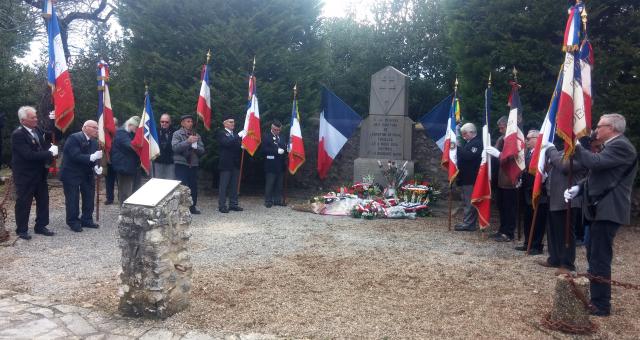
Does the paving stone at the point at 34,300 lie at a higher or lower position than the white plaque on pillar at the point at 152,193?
lower

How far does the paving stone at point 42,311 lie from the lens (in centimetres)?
427

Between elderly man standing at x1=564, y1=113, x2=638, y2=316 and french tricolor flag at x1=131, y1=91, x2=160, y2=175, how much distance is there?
21.8ft

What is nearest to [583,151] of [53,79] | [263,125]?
[53,79]

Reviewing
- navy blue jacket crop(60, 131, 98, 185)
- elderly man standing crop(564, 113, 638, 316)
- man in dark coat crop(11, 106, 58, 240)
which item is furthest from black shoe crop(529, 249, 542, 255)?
man in dark coat crop(11, 106, 58, 240)

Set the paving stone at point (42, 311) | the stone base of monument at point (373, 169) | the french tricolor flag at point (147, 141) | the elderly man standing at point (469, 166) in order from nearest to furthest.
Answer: the paving stone at point (42, 311) → the elderly man standing at point (469, 166) → the french tricolor flag at point (147, 141) → the stone base of monument at point (373, 169)

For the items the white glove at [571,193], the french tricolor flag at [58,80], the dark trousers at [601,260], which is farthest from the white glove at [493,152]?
the french tricolor flag at [58,80]

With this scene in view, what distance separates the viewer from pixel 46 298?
185 inches

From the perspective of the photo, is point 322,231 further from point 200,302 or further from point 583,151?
point 583,151

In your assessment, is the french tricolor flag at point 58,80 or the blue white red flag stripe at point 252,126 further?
the blue white red flag stripe at point 252,126

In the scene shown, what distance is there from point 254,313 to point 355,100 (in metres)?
14.6

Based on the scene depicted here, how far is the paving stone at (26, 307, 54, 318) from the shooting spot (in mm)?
Answer: 4266

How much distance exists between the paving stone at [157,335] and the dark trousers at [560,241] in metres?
4.30

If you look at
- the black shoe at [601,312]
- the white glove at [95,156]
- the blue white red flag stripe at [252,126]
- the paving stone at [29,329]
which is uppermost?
the blue white red flag stripe at [252,126]

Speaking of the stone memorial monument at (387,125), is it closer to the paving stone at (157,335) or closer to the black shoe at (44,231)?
the black shoe at (44,231)
